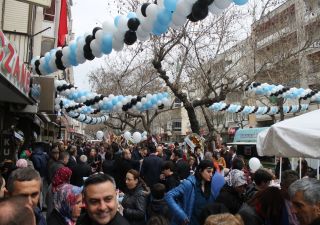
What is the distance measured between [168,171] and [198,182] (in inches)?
68.1

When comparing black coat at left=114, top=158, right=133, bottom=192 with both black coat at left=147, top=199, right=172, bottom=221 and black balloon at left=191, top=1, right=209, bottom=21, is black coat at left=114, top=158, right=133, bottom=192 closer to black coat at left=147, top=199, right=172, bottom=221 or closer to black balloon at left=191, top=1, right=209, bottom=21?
black coat at left=147, top=199, right=172, bottom=221

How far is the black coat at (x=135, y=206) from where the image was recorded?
16.0ft

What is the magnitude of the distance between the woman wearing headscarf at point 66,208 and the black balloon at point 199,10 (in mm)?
3561

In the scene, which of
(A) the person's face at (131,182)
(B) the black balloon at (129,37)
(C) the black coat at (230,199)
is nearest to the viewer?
(C) the black coat at (230,199)

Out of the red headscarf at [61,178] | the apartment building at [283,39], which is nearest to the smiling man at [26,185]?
the red headscarf at [61,178]

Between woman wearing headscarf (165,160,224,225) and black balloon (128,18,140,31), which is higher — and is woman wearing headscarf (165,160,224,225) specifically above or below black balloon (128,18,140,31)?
below

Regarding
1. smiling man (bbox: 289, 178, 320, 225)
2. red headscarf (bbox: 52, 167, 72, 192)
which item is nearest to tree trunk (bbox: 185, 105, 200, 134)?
red headscarf (bbox: 52, 167, 72, 192)

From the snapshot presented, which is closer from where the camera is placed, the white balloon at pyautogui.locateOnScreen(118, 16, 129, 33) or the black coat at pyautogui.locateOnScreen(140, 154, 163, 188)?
the white balloon at pyautogui.locateOnScreen(118, 16, 129, 33)

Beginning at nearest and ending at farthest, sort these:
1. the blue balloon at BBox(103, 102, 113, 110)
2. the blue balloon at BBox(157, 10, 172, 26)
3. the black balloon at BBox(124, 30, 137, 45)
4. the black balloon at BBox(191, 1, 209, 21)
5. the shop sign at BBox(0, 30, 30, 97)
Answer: the black balloon at BBox(191, 1, 209, 21), the shop sign at BBox(0, 30, 30, 97), the blue balloon at BBox(157, 10, 172, 26), the black balloon at BBox(124, 30, 137, 45), the blue balloon at BBox(103, 102, 113, 110)

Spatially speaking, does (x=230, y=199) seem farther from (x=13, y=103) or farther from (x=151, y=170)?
(x=13, y=103)

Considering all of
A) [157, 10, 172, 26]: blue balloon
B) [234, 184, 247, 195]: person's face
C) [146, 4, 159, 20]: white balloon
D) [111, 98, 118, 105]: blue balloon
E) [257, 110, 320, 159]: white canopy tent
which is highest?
[146, 4, 159, 20]: white balloon

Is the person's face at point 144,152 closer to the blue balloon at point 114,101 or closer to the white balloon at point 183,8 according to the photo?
the blue balloon at point 114,101

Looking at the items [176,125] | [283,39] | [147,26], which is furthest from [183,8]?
[176,125]

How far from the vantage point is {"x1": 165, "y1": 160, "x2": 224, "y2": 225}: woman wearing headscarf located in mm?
5064
